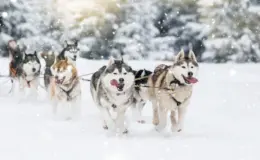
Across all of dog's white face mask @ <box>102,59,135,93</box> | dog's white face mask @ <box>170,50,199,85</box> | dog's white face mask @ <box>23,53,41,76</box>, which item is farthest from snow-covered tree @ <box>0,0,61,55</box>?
dog's white face mask @ <box>170,50,199,85</box>

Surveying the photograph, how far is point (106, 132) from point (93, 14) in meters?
13.6

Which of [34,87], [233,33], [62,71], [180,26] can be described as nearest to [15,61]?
[34,87]

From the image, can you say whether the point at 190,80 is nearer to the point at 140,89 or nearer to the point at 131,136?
the point at 131,136

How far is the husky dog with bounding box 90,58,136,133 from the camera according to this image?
18.5 feet

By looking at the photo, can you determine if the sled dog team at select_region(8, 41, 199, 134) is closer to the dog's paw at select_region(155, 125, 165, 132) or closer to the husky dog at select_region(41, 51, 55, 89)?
the dog's paw at select_region(155, 125, 165, 132)

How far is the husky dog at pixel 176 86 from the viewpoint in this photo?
569 cm


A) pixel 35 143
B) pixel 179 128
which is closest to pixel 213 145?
pixel 179 128

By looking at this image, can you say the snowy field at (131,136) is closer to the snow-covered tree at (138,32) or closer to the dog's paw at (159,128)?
the dog's paw at (159,128)

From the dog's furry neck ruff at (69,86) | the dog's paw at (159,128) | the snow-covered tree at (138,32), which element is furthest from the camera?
the snow-covered tree at (138,32)

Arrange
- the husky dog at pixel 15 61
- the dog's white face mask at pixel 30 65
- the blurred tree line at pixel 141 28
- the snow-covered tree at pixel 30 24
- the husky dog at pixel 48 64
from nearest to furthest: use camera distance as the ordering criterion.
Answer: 1. the husky dog at pixel 48 64
2. the dog's white face mask at pixel 30 65
3. the husky dog at pixel 15 61
4. the blurred tree line at pixel 141 28
5. the snow-covered tree at pixel 30 24

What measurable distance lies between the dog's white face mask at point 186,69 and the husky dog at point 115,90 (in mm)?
505

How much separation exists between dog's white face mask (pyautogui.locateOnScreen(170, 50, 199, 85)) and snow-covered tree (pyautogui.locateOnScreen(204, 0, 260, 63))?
12694 millimetres

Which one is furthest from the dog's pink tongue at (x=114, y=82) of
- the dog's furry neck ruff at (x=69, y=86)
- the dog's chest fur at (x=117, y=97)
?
the dog's furry neck ruff at (x=69, y=86)

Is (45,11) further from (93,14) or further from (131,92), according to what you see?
(131,92)
